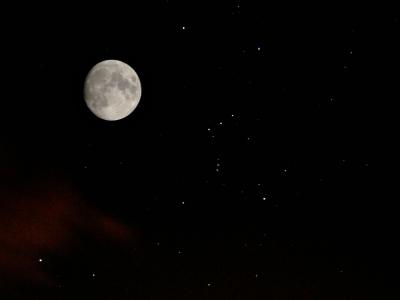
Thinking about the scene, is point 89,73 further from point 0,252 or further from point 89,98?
point 0,252

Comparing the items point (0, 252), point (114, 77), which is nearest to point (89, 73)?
point (114, 77)

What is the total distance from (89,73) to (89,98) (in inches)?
19.7

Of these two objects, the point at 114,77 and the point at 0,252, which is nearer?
the point at 114,77

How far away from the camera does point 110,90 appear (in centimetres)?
639

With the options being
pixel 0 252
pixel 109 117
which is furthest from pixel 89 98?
pixel 0 252

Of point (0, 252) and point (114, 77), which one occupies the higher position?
point (114, 77)

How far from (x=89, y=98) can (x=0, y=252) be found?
7.31 m

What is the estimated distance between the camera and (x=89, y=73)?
670cm

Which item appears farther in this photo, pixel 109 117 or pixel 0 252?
pixel 0 252

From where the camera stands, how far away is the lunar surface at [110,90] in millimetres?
6346

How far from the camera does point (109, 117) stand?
650 centimetres

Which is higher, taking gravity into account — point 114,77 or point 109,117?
point 114,77

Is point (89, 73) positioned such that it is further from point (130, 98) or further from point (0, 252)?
point (0, 252)

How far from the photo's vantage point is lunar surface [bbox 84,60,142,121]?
635cm
